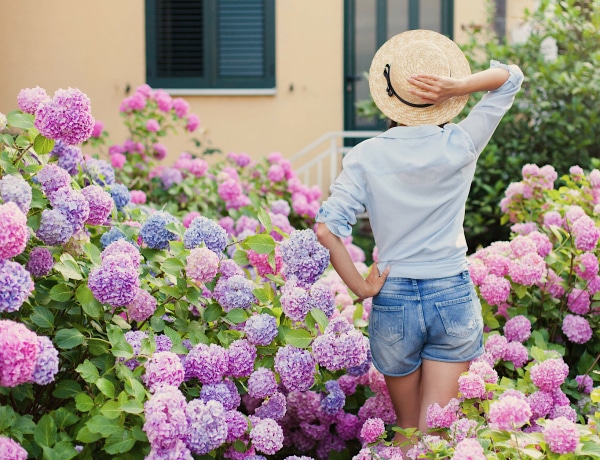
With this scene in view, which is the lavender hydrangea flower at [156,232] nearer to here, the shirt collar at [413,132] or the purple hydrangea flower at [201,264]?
the purple hydrangea flower at [201,264]

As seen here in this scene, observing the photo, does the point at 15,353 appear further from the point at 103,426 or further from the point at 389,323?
the point at 389,323

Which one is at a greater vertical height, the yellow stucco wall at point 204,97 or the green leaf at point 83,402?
the yellow stucco wall at point 204,97

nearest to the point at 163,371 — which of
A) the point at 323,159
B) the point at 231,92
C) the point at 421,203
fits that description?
the point at 421,203

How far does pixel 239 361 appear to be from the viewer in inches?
81.8

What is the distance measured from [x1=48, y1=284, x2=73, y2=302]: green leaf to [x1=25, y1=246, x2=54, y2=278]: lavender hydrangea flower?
48 mm

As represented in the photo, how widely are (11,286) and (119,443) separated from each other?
41 centimetres

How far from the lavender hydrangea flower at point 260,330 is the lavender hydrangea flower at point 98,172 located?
2.65ft

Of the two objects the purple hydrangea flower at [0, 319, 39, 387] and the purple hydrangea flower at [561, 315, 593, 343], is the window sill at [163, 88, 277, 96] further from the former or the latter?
the purple hydrangea flower at [0, 319, 39, 387]

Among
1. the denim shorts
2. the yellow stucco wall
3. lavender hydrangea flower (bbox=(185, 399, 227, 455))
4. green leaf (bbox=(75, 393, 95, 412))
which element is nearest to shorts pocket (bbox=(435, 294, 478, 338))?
the denim shorts

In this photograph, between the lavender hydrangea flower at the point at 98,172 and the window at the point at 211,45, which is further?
the window at the point at 211,45

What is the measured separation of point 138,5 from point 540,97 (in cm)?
391

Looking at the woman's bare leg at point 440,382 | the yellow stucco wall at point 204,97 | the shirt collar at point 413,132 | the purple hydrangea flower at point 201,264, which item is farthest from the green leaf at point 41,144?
the yellow stucco wall at point 204,97

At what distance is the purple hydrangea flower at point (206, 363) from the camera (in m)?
2.03

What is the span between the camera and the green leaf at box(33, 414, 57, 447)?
1.82 m
